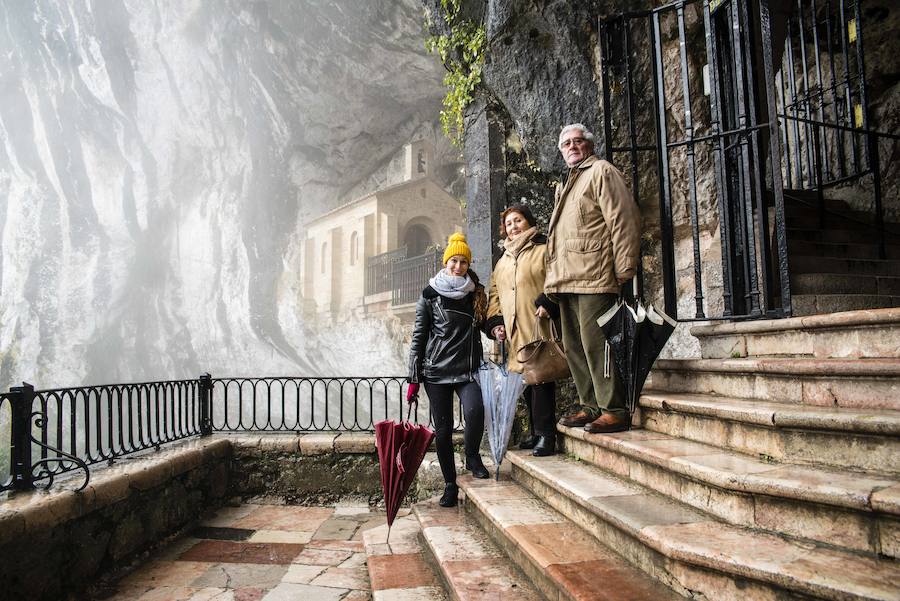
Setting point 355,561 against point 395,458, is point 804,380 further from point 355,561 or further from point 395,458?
point 355,561

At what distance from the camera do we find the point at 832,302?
3.54 meters

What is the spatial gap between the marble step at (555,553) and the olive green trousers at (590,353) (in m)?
0.64

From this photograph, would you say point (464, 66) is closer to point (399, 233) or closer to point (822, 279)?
point (822, 279)

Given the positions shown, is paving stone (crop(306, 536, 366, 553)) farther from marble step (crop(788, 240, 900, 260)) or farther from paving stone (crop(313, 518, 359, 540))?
marble step (crop(788, 240, 900, 260))

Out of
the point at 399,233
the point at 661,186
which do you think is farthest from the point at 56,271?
the point at 661,186

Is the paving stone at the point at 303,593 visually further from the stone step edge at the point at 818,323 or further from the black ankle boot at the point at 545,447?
the stone step edge at the point at 818,323

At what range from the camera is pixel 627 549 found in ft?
6.50

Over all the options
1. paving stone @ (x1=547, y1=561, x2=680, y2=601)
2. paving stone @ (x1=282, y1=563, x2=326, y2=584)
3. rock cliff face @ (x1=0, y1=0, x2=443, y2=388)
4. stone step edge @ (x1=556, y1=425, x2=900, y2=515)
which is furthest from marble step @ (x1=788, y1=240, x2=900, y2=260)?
rock cliff face @ (x1=0, y1=0, x2=443, y2=388)

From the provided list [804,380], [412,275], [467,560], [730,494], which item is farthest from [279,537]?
[412,275]

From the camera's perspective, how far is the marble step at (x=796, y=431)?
1.69m

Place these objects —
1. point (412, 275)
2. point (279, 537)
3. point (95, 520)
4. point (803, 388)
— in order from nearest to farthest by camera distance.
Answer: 1. point (803, 388)
2. point (95, 520)
3. point (279, 537)
4. point (412, 275)

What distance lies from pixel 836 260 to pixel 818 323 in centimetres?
208

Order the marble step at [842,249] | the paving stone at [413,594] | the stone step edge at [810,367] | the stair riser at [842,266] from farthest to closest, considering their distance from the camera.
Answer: the marble step at [842,249] < the stair riser at [842,266] < the paving stone at [413,594] < the stone step edge at [810,367]

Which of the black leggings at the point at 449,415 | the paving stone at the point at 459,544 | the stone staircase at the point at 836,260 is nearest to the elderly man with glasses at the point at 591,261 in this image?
the black leggings at the point at 449,415
